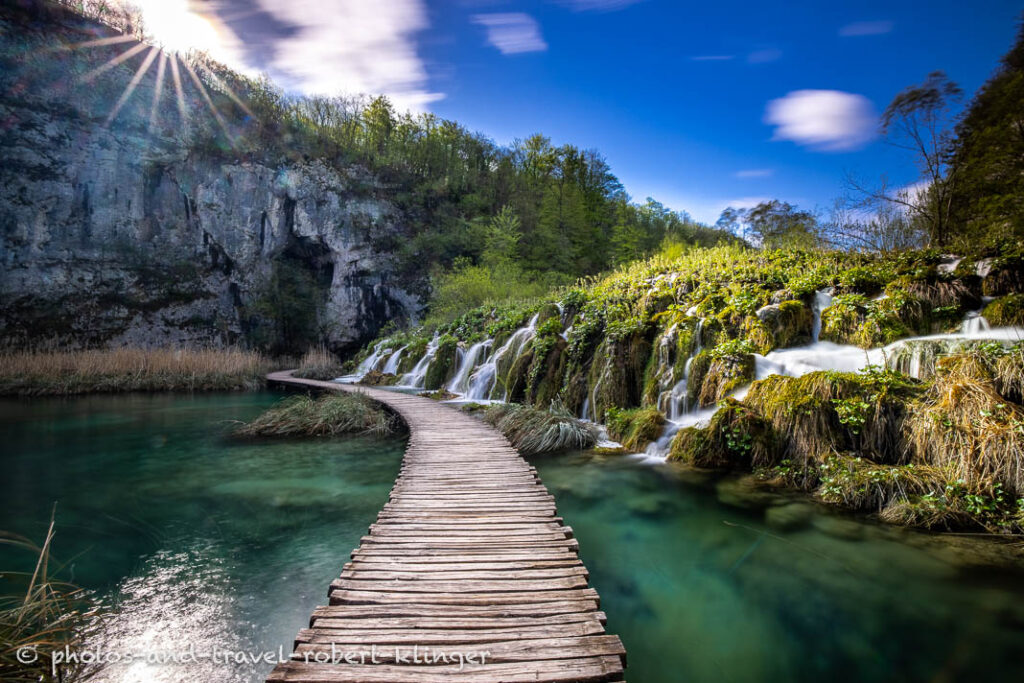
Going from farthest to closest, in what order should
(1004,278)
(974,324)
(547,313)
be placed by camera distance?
(547,313) → (1004,278) → (974,324)

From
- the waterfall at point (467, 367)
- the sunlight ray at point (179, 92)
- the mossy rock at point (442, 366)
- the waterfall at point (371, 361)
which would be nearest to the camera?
the waterfall at point (467, 367)

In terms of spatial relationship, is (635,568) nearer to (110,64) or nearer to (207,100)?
(207,100)

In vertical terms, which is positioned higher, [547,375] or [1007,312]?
[1007,312]

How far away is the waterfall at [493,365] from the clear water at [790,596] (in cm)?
717

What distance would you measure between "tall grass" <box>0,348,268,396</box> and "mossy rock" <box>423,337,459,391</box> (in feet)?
28.6

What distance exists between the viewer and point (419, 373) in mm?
16734

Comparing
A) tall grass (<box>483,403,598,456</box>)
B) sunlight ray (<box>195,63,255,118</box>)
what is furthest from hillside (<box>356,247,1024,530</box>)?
sunlight ray (<box>195,63,255,118</box>)

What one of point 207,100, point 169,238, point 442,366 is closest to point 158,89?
point 207,100

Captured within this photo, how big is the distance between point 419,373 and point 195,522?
1191cm

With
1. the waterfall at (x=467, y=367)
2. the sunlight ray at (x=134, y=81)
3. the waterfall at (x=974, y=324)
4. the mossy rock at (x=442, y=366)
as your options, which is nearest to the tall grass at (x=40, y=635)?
the waterfall at (x=974, y=324)

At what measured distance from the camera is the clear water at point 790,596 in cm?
263

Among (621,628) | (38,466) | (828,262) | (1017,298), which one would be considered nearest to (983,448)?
(1017,298)

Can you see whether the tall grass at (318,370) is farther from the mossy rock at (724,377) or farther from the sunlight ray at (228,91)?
the sunlight ray at (228,91)

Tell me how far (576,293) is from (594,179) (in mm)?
26874
